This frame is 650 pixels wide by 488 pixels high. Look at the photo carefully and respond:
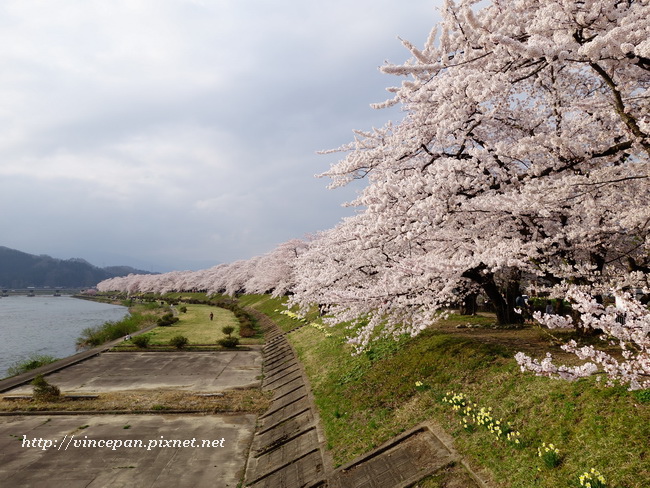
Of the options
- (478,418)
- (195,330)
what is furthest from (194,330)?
(478,418)

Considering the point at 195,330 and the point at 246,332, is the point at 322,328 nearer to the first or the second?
the point at 246,332

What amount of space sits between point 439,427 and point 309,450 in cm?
425

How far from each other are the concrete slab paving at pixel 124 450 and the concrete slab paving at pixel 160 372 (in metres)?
4.50

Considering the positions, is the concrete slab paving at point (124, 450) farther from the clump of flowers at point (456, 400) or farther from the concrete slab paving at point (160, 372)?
the clump of flowers at point (456, 400)

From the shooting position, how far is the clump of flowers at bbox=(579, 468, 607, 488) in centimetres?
540

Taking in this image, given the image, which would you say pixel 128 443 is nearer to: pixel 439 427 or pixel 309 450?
pixel 309 450

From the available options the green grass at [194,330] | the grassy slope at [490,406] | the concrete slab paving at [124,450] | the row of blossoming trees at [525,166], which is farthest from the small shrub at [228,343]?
the row of blossoming trees at [525,166]

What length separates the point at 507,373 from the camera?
384 inches

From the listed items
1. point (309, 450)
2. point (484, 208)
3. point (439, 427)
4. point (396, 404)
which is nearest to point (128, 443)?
point (309, 450)

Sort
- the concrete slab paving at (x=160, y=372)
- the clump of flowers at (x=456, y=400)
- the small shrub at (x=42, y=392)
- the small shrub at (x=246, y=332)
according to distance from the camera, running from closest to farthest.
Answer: the clump of flowers at (x=456, y=400) < the small shrub at (x=42, y=392) < the concrete slab paving at (x=160, y=372) < the small shrub at (x=246, y=332)

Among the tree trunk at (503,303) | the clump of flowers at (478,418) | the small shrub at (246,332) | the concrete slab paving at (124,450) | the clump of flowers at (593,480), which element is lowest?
the concrete slab paving at (124,450)

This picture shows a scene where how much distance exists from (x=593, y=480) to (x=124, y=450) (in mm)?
12872

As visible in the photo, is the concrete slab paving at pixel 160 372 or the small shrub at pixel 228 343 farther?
the small shrub at pixel 228 343

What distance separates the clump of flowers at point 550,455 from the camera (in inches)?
250
